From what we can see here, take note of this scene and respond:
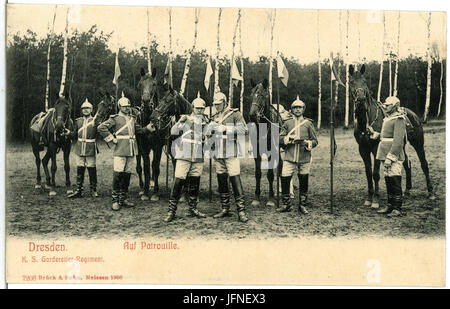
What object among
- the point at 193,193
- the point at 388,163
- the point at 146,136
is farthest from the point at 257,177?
the point at 388,163

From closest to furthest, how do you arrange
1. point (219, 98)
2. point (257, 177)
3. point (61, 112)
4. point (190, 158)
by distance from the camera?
point (190, 158), point (219, 98), point (61, 112), point (257, 177)

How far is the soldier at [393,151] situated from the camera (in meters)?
6.45

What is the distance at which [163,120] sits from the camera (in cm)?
653

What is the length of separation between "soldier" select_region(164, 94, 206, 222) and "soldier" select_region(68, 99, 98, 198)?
3.91 ft

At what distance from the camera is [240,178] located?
665 centimetres

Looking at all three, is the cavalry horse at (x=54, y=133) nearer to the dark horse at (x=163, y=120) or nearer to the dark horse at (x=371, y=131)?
the dark horse at (x=163, y=120)

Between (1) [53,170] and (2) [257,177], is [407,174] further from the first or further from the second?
(1) [53,170]

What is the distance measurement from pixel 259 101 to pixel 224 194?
1318mm

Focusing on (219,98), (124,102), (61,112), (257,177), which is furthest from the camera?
(257,177)

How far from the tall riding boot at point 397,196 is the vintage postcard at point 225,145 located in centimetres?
2

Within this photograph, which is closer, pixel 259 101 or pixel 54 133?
pixel 259 101

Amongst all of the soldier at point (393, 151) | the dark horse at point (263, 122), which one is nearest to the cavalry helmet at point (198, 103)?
the dark horse at point (263, 122)
